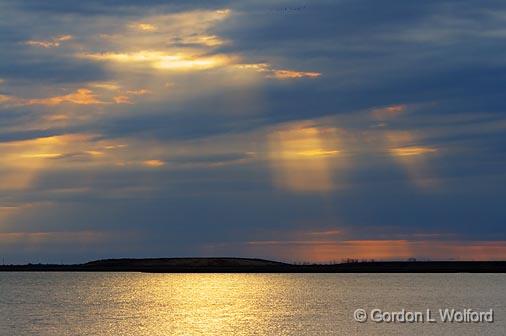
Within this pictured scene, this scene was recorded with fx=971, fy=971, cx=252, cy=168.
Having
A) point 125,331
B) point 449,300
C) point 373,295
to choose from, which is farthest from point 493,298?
point 125,331

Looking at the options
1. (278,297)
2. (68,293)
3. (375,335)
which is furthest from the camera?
(68,293)

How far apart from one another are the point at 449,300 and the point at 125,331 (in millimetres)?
47822

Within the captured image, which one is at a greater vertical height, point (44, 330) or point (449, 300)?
point (449, 300)

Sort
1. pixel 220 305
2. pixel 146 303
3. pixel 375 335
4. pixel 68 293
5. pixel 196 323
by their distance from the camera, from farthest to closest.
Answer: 1. pixel 68 293
2. pixel 146 303
3. pixel 220 305
4. pixel 196 323
5. pixel 375 335

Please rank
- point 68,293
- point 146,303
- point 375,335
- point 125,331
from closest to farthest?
1. point 375,335
2. point 125,331
3. point 146,303
4. point 68,293

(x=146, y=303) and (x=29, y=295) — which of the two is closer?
(x=146, y=303)

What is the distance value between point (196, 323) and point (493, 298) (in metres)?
46.9

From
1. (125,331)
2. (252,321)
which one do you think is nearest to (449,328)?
(252,321)

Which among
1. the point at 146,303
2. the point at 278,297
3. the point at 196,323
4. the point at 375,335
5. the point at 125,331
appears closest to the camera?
the point at 375,335

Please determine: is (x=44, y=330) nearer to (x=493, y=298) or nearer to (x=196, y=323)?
(x=196, y=323)

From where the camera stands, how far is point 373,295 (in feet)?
391

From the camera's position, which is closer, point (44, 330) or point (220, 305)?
point (44, 330)

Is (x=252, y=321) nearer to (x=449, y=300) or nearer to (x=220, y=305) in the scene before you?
(x=220, y=305)

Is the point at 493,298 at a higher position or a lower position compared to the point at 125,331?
higher
